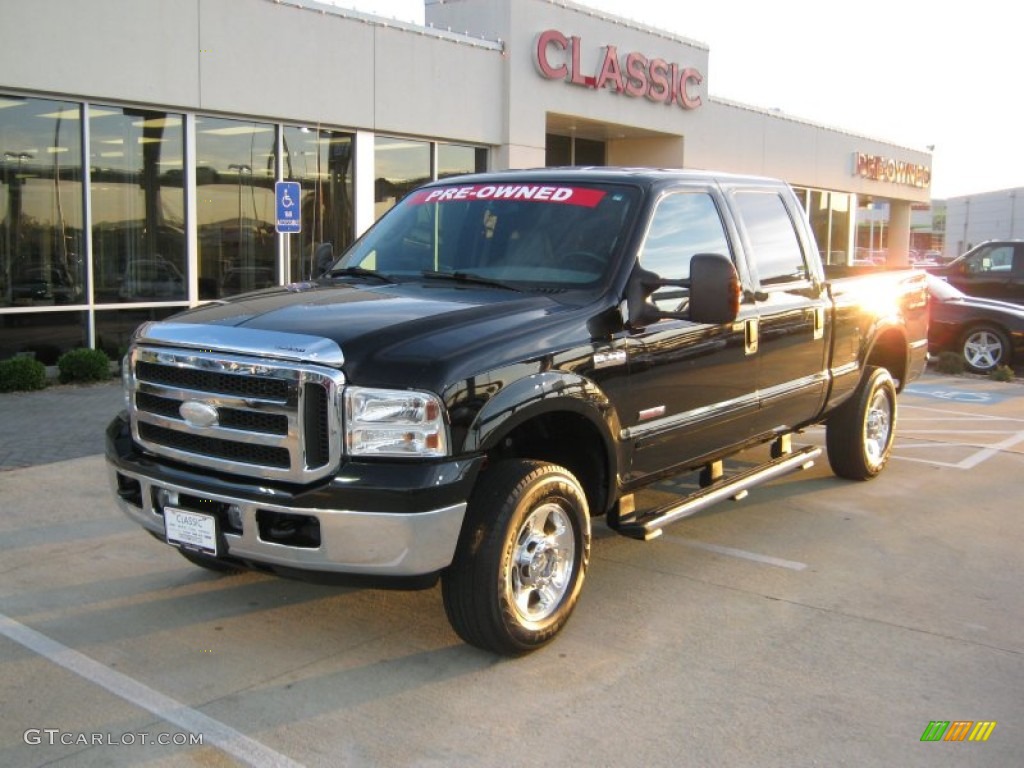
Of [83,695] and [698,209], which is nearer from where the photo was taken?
[83,695]

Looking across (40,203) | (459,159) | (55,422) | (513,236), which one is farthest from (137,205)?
(513,236)

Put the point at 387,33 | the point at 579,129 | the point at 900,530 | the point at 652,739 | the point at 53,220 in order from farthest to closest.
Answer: the point at 579,129
the point at 387,33
the point at 53,220
the point at 900,530
the point at 652,739

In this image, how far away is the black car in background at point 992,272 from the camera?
18625 millimetres

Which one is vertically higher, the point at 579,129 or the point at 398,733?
the point at 579,129

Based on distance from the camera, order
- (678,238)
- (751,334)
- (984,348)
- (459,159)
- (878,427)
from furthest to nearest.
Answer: (459,159) < (984,348) < (878,427) < (751,334) < (678,238)

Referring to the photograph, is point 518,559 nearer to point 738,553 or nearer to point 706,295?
point 706,295

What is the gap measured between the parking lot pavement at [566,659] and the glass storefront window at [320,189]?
970 centimetres

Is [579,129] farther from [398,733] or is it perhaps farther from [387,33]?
[398,733]

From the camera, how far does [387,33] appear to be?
629 inches

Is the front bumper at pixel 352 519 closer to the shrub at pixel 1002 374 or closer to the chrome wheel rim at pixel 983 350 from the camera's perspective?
the shrub at pixel 1002 374

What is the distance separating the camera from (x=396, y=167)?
55.5 feet

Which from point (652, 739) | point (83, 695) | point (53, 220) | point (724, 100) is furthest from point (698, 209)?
point (724, 100)

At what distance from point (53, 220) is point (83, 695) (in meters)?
10.2

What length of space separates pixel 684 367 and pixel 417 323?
5.43 ft
